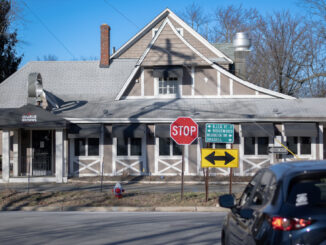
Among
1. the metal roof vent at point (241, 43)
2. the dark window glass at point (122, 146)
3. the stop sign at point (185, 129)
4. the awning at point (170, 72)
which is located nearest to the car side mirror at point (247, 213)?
the stop sign at point (185, 129)

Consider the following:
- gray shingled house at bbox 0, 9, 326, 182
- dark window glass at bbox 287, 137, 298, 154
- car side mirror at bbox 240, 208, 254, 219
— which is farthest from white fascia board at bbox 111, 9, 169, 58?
car side mirror at bbox 240, 208, 254, 219

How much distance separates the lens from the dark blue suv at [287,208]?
3.87 m

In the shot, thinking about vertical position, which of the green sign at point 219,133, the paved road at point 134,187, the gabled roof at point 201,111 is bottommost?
the paved road at point 134,187

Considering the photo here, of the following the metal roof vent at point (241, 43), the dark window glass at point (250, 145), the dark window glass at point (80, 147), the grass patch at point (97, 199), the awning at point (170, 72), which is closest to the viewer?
the grass patch at point (97, 199)

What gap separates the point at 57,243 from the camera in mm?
8477

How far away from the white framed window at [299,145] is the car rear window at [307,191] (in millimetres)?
17675

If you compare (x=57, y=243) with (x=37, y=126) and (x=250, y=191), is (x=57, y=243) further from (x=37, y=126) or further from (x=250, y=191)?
(x=37, y=126)

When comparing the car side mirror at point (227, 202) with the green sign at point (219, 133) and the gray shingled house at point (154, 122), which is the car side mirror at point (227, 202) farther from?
the gray shingled house at point (154, 122)

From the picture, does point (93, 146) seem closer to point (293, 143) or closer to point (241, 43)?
point (293, 143)

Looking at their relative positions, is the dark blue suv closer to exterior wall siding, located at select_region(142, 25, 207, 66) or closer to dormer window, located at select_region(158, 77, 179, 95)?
exterior wall siding, located at select_region(142, 25, 207, 66)

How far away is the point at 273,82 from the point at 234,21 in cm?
1158

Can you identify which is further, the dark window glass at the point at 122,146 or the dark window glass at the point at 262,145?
the dark window glass at the point at 122,146

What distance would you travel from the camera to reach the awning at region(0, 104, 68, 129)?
2033cm

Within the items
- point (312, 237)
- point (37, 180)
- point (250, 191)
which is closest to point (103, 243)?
point (250, 191)
